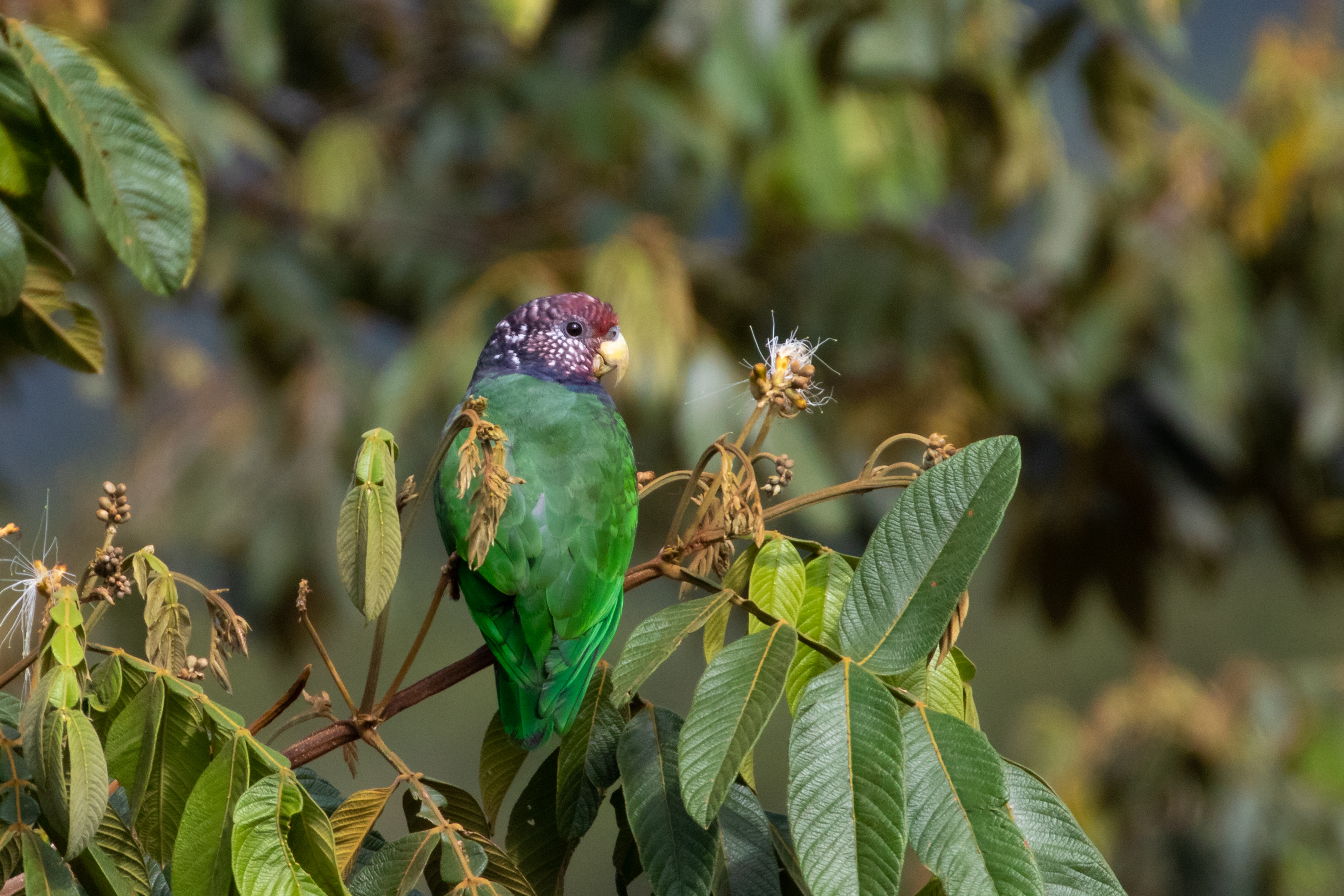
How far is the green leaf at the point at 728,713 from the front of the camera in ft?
2.21

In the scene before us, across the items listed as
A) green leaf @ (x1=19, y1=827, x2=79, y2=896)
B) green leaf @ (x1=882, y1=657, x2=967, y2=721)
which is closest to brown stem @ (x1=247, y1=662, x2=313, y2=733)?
green leaf @ (x1=19, y1=827, x2=79, y2=896)

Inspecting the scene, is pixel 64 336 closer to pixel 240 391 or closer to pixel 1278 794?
pixel 240 391

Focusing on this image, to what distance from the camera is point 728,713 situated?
700 millimetres

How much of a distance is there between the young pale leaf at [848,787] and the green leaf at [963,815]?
3 cm

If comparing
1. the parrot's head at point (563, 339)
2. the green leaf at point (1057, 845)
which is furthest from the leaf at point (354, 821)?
the parrot's head at point (563, 339)

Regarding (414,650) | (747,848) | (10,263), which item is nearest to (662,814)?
(747,848)

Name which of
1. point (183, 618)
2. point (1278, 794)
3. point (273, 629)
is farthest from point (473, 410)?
point (1278, 794)

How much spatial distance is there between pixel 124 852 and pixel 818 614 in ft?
1.53

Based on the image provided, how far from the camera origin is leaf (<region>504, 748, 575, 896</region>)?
0.87 m

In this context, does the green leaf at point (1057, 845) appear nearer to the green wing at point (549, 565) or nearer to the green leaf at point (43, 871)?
the green wing at point (549, 565)

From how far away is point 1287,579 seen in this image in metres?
7.09

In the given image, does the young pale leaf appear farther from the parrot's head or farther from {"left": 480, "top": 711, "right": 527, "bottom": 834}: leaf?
the parrot's head

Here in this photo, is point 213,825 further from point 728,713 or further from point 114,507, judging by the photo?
point 728,713

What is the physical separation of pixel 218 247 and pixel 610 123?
4.07ft
